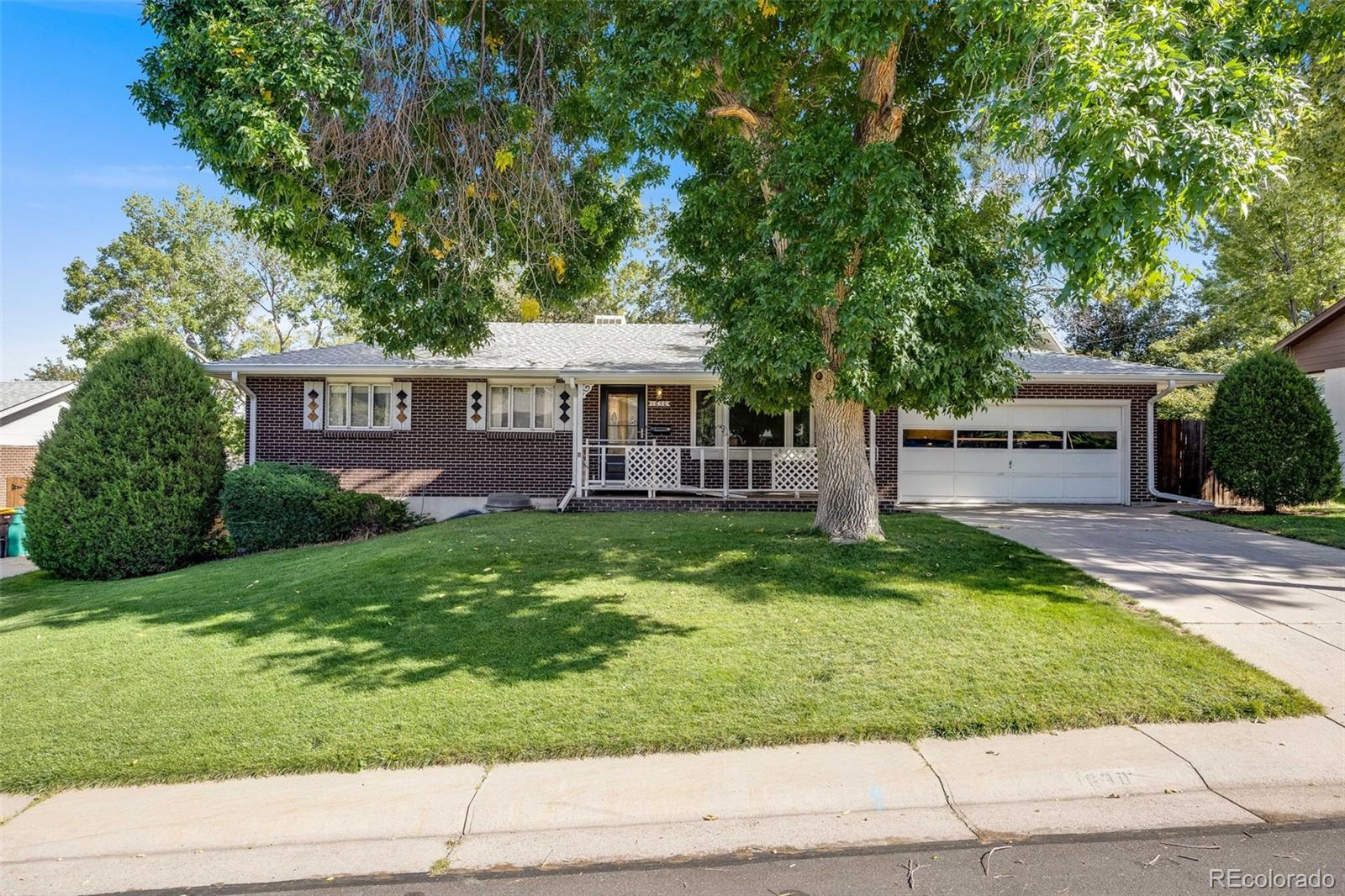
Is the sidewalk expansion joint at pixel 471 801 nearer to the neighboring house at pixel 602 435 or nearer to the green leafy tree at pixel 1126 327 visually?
the neighboring house at pixel 602 435

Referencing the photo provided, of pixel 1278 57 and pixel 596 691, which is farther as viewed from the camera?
pixel 1278 57

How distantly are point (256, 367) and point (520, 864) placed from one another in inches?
551

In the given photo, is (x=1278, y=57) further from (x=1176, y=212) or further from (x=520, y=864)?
(x=520, y=864)

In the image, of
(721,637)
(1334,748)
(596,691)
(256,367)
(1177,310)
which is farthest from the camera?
(1177,310)

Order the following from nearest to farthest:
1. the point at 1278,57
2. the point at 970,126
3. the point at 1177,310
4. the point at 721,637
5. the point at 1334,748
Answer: the point at 1334,748
the point at 721,637
the point at 1278,57
the point at 970,126
the point at 1177,310

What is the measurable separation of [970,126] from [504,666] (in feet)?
27.6

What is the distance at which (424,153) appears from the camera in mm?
8672

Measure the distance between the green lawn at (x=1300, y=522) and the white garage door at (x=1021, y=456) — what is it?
6.75 feet

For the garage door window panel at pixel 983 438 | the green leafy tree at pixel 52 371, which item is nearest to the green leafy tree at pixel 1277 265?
the garage door window panel at pixel 983 438

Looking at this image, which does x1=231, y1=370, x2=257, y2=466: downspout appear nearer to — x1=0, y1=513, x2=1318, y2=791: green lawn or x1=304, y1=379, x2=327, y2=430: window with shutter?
x1=304, y1=379, x2=327, y2=430: window with shutter

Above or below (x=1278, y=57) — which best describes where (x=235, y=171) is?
below

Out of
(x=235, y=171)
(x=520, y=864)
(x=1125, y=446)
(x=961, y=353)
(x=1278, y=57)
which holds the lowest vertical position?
(x=520, y=864)

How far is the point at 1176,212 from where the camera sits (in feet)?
17.3

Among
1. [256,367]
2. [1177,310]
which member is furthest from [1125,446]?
[1177,310]
